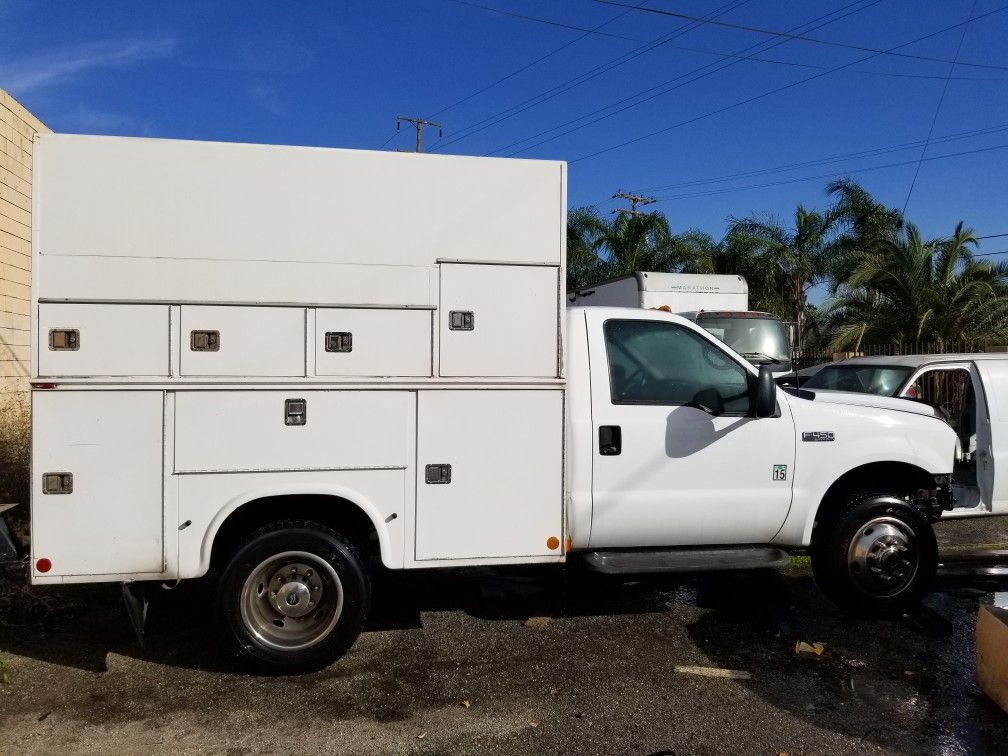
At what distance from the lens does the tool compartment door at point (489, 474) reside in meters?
4.90

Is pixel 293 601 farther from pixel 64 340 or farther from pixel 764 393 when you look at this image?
pixel 764 393

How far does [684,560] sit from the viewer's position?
532 cm

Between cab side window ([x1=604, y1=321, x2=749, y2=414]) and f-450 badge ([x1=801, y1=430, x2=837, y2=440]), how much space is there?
454mm

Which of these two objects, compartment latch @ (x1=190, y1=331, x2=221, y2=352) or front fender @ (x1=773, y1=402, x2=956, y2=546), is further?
front fender @ (x1=773, y1=402, x2=956, y2=546)

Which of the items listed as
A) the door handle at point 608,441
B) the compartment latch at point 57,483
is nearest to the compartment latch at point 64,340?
the compartment latch at point 57,483

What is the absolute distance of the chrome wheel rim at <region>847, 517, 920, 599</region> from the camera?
18.5ft

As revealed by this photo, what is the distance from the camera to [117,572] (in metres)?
4.57

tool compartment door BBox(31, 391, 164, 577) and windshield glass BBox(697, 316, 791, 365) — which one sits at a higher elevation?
windshield glass BBox(697, 316, 791, 365)

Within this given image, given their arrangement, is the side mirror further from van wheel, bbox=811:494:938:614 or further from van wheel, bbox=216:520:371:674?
van wheel, bbox=216:520:371:674

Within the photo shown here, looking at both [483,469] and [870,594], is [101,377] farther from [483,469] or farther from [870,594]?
[870,594]

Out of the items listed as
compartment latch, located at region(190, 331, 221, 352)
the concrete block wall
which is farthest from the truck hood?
the concrete block wall

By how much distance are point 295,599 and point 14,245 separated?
257 inches

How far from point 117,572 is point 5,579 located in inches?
26.7

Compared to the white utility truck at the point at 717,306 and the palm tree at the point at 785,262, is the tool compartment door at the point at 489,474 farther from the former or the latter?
the palm tree at the point at 785,262
